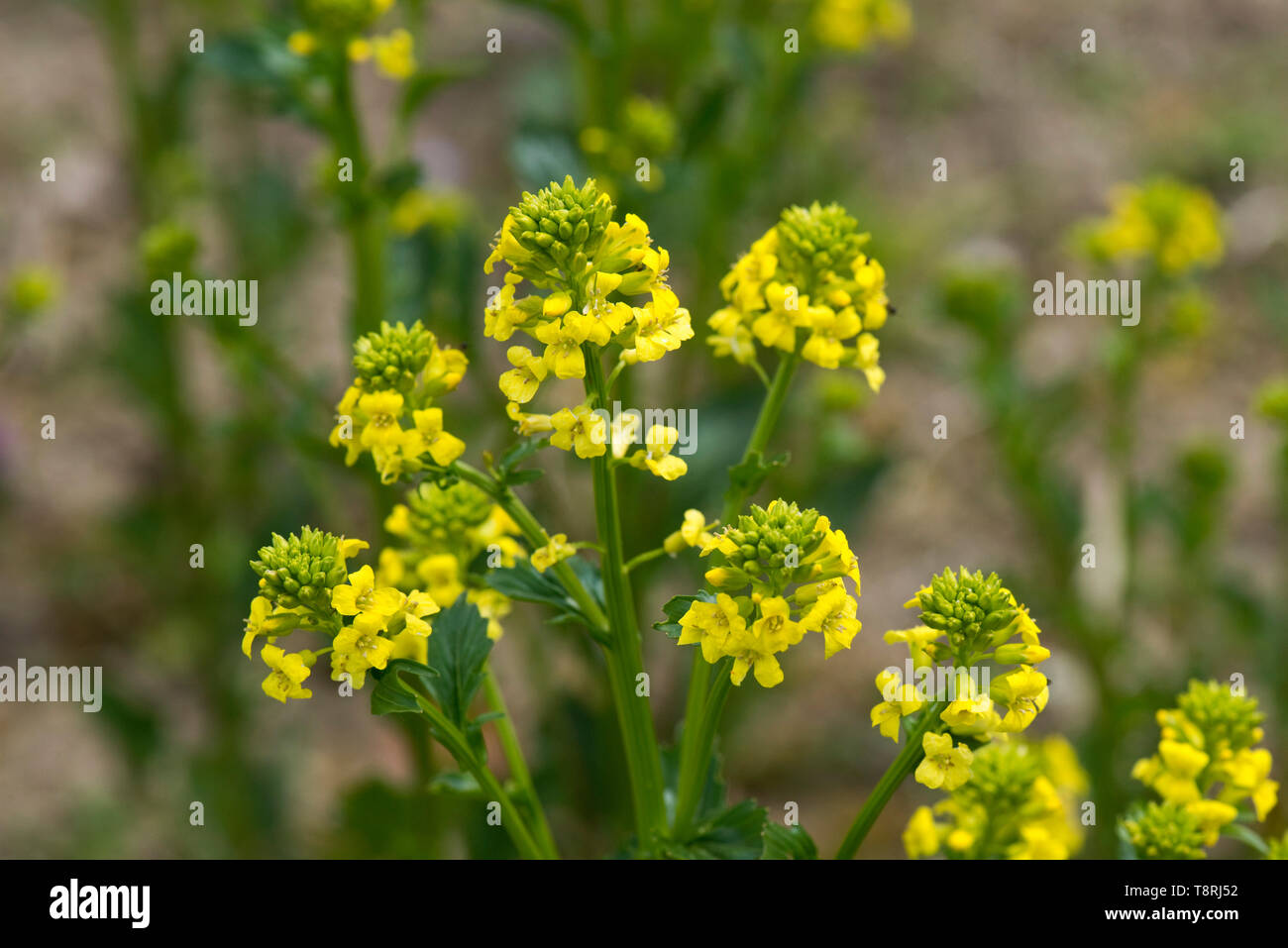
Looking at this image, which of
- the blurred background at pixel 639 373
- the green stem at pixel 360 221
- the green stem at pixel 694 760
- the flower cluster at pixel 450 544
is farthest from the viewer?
the blurred background at pixel 639 373

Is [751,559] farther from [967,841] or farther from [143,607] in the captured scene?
[143,607]

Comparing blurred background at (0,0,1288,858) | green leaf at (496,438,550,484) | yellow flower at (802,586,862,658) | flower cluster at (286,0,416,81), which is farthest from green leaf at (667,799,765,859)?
flower cluster at (286,0,416,81)

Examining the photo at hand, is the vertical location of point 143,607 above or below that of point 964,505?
below

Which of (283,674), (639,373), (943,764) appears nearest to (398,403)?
(283,674)

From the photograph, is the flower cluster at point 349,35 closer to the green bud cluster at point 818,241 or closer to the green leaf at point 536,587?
the green bud cluster at point 818,241

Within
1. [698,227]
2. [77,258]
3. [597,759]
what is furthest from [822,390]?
[77,258]

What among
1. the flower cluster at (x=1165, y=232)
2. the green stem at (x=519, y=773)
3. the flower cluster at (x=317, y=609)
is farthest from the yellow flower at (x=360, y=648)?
the flower cluster at (x=1165, y=232)

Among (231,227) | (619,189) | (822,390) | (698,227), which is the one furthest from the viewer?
(231,227)
